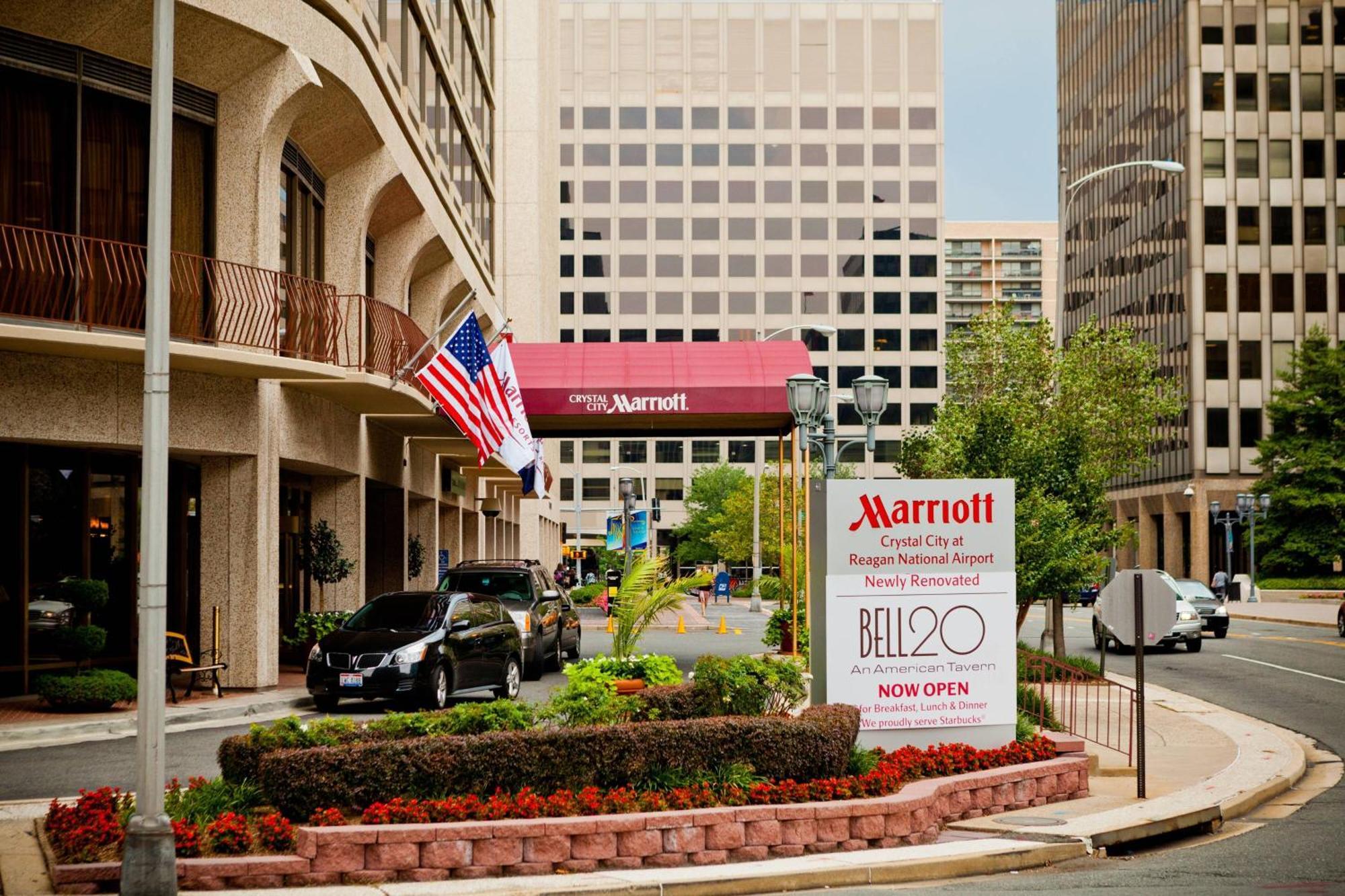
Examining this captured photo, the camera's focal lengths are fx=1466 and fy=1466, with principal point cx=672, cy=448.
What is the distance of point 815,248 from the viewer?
11781 cm

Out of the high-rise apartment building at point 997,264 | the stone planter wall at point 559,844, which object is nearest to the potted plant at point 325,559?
the stone planter wall at point 559,844

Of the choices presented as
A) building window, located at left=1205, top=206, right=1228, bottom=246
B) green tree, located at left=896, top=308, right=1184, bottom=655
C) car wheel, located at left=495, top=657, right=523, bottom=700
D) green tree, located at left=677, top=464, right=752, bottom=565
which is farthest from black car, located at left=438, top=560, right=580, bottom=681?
green tree, located at left=677, top=464, right=752, bottom=565

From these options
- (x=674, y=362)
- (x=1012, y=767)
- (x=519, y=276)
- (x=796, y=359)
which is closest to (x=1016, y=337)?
(x=796, y=359)

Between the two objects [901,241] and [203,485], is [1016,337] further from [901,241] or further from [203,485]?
[901,241]

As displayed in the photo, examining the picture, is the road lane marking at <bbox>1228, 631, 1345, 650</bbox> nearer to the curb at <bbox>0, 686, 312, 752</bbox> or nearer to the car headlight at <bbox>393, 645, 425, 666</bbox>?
the car headlight at <bbox>393, 645, 425, 666</bbox>

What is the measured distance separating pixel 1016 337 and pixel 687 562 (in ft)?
271

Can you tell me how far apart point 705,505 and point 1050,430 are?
78.8 meters

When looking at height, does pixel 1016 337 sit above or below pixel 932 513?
above

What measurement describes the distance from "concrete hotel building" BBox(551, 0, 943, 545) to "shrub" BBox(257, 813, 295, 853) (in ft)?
353

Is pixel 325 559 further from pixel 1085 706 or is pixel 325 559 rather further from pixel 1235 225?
pixel 1235 225

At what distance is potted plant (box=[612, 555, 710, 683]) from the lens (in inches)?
654

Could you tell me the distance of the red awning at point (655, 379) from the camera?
26688 mm

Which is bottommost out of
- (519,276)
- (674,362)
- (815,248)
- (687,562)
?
(687,562)

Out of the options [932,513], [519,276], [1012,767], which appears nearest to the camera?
[1012,767]
